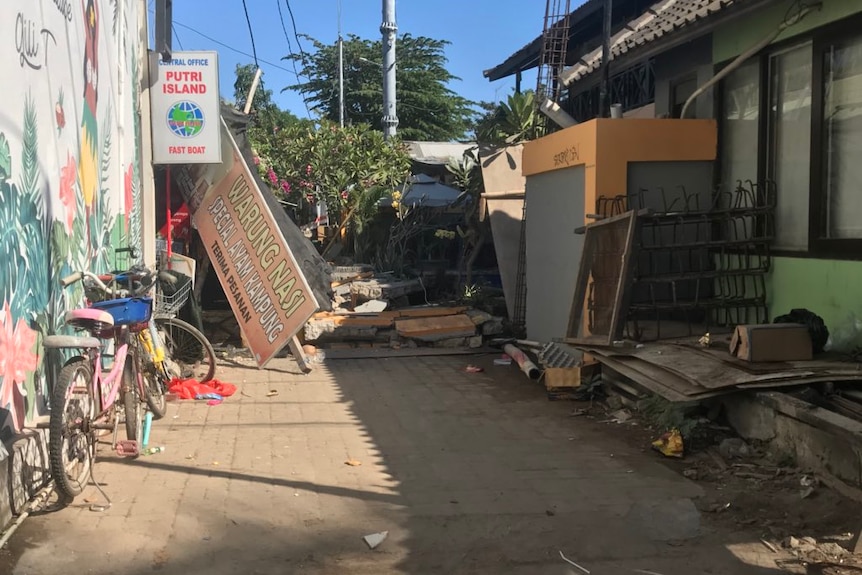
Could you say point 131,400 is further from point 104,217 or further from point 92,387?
point 104,217

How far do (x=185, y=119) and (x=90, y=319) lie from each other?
4.81 metres

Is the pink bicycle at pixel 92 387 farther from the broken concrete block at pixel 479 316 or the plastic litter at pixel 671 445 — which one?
the broken concrete block at pixel 479 316

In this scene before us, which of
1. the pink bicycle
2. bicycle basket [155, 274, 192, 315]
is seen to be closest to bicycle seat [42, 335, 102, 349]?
the pink bicycle

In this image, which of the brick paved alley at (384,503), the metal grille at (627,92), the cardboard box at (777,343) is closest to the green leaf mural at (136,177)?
the brick paved alley at (384,503)

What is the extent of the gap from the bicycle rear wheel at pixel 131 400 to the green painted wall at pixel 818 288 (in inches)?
210

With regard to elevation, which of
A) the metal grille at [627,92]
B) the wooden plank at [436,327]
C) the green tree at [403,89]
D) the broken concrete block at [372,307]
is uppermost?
the green tree at [403,89]

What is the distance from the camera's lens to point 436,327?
1085 centimetres

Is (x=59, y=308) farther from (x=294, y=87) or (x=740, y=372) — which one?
(x=294, y=87)

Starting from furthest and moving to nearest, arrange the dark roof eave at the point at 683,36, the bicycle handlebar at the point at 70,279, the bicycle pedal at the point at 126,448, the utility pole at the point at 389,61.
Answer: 1. the utility pole at the point at 389,61
2. the dark roof eave at the point at 683,36
3. the bicycle pedal at the point at 126,448
4. the bicycle handlebar at the point at 70,279

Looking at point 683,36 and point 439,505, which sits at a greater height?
point 683,36

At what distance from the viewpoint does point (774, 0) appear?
20.6 feet

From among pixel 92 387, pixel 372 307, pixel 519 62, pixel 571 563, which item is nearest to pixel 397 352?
pixel 372 307

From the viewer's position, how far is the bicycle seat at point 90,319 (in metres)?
4.46

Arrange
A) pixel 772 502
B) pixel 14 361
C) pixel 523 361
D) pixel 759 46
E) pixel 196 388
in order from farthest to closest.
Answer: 1. pixel 523 361
2. pixel 196 388
3. pixel 759 46
4. pixel 772 502
5. pixel 14 361
